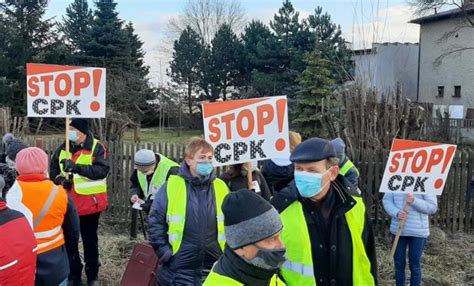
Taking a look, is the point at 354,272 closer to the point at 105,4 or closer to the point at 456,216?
the point at 456,216

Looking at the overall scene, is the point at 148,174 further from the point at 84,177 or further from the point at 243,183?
the point at 243,183

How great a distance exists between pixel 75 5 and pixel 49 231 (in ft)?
133

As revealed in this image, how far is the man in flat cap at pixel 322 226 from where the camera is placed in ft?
10.1

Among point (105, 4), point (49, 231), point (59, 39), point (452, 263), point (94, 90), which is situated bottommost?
point (452, 263)

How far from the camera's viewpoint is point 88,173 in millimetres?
5980

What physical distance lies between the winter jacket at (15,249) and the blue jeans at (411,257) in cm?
421

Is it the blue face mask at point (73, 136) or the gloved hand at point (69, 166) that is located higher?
the blue face mask at point (73, 136)

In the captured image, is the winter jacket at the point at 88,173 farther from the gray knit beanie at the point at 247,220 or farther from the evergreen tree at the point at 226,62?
the evergreen tree at the point at 226,62

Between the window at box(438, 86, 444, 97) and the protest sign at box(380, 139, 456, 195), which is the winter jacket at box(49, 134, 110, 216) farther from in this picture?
the window at box(438, 86, 444, 97)

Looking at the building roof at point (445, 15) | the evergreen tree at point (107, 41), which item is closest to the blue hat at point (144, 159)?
the evergreen tree at point (107, 41)

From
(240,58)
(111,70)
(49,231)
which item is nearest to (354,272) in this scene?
(49,231)

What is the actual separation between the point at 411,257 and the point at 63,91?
4.50 metres

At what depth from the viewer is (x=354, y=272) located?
10.3ft

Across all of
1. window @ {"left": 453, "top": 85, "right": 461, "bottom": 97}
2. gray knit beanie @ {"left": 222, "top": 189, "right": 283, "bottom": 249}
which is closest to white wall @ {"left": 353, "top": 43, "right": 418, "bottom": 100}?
window @ {"left": 453, "top": 85, "right": 461, "bottom": 97}
